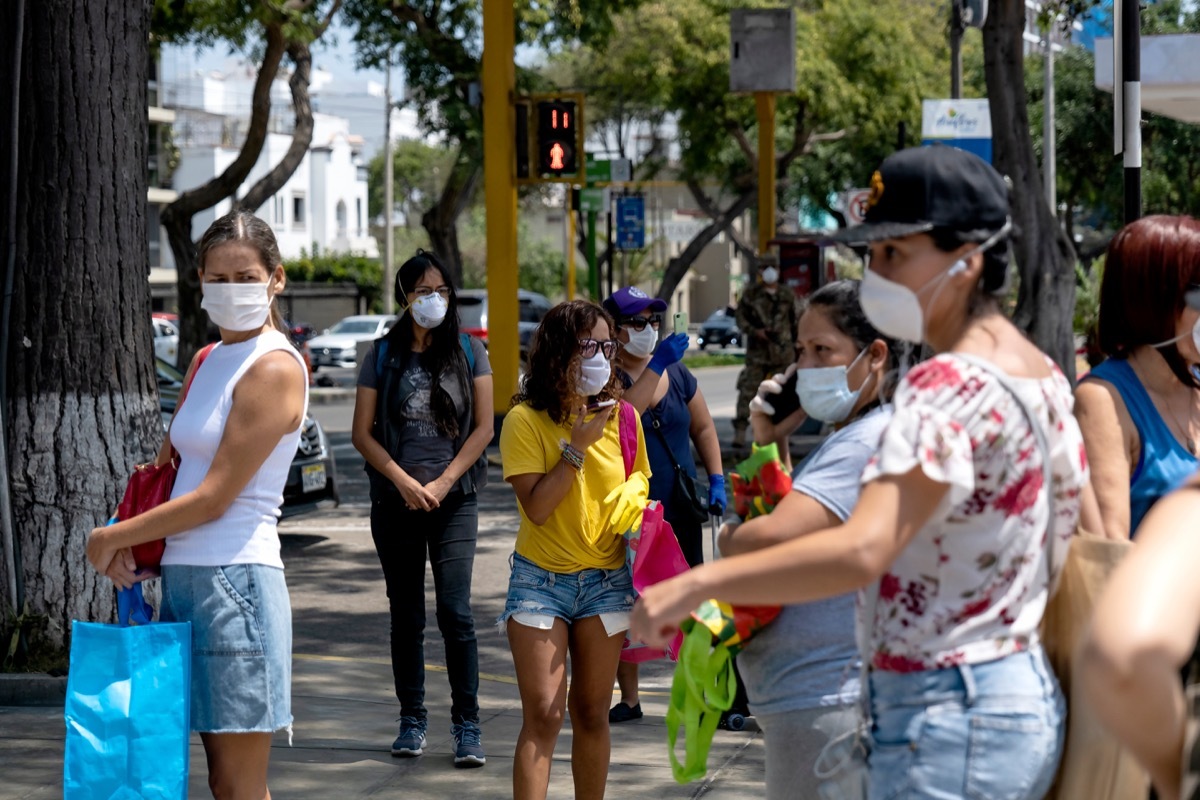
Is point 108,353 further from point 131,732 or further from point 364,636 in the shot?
point 131,732

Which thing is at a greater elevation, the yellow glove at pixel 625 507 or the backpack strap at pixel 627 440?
the backpack strap at pixel 627 440

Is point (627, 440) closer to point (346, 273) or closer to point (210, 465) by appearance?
point (210, 465)

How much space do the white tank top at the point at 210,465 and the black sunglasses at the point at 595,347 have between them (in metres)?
1.21

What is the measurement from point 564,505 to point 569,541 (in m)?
0.11

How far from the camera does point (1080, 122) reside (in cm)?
3962

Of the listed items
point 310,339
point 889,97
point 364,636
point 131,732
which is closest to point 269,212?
point 310,339

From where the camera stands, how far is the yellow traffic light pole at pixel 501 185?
15680 mm

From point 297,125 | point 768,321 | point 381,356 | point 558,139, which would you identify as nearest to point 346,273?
point 297,125

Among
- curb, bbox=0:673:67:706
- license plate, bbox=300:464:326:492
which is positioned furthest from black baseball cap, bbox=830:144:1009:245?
license plate, bbox=300:464:326:492

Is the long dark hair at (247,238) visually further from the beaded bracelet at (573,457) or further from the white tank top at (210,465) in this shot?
the beaded bracelet at (573,457)

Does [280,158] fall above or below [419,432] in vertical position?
above

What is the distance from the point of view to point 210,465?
12.5 ft

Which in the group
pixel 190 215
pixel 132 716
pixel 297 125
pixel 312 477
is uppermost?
pixel 297 125

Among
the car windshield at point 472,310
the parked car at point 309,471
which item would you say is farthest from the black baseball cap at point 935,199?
the car windshield at point 472,310
